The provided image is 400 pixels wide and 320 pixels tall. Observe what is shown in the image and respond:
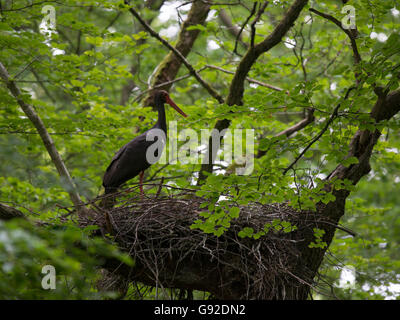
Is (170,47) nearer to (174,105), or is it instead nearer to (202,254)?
(174,105)

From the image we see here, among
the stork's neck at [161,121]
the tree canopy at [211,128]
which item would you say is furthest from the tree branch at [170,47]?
the stork's neck at [161,121]

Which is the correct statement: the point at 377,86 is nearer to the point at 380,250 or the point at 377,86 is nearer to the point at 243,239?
the point at 243,239

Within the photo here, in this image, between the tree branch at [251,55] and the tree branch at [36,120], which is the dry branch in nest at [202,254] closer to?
the tree branch at [251,55]

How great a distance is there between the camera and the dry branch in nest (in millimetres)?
3982

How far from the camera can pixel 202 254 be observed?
4.16 meters

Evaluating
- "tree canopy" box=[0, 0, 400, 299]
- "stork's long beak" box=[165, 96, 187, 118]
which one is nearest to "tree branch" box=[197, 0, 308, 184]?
"tree canopy" box=[0, 0, 400, 299]

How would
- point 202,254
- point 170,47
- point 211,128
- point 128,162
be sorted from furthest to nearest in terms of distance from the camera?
point 170,47 < point 211,128 < point 128,162 < point 202,254

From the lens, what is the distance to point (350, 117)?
3.92 meters

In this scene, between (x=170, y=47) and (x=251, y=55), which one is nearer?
(x=251, y=55)

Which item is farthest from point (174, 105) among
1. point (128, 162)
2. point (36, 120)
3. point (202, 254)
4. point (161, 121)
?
point (202, 254)

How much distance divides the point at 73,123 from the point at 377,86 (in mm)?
3835

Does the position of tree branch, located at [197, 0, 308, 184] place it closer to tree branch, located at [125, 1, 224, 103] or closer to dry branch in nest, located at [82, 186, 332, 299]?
tree branch, located at [125, 1, 224, 103]

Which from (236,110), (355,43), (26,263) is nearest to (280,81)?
(355,43)

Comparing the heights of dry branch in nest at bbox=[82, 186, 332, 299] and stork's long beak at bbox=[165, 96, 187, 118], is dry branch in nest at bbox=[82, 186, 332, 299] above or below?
below
